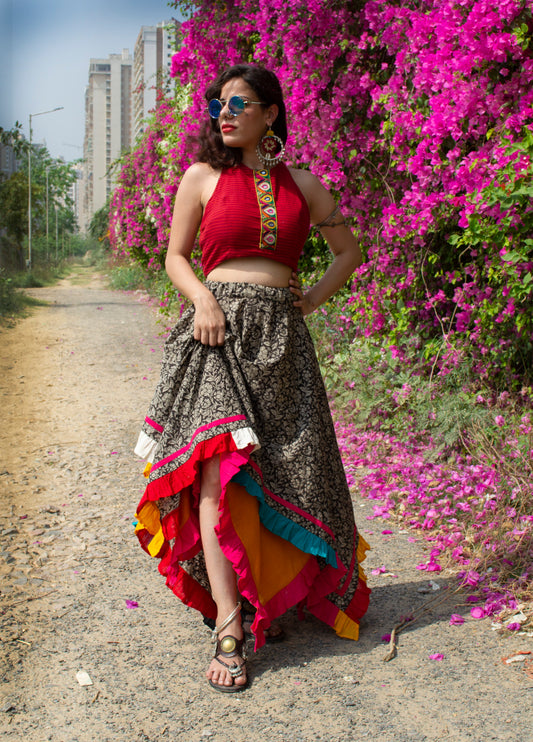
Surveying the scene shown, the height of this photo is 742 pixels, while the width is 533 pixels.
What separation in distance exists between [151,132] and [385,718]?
36.5 ft

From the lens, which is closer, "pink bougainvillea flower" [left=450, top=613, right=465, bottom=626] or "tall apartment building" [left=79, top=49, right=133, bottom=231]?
"pink bougainvillea flower" [left=450, top=613, right=465, bottom=626]

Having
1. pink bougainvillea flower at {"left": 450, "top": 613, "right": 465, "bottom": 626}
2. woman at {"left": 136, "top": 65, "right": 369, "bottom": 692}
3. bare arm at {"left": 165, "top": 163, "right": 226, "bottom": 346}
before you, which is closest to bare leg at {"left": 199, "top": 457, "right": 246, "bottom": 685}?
woman at {"left": 136, "top": 65, "right": 369, "bottom": 692}

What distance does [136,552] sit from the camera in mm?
3480

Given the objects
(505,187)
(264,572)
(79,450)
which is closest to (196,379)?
(264,572)

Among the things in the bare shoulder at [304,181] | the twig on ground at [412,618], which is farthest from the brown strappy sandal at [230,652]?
the bare shoulder at [304,181]

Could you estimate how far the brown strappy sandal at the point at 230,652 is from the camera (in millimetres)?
2285

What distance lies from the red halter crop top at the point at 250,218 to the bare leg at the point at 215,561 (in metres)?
0.71

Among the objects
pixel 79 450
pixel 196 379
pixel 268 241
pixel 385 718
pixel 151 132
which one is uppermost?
pixel 151 132

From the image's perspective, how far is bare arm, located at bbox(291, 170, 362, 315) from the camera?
2688 mm

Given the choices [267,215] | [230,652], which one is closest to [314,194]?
[267,215]

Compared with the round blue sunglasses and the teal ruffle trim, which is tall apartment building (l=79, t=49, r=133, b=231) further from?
the teal ruffle trim

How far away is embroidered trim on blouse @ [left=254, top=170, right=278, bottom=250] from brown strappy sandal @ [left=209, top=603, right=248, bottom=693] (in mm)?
1184

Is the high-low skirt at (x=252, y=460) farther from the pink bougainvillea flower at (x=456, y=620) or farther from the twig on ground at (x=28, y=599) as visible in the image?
the twig on ground at (x=28, y=599)

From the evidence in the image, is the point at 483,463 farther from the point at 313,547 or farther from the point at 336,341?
the point at 336,341
